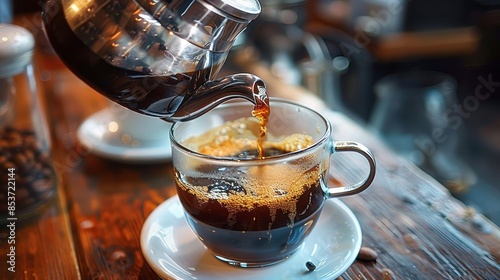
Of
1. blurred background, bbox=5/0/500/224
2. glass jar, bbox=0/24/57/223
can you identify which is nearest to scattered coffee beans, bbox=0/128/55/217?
glass jar, bbox=0/24/57/223

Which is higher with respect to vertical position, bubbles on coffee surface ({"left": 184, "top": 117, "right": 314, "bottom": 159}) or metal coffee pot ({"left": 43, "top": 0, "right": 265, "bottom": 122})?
metal coffee pot ({"left": 43, "top": 0, "right": 265, "bottom": 122})

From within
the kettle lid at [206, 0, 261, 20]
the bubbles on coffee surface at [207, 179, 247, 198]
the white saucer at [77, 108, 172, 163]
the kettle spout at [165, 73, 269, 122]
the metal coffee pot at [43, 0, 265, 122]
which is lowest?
the white saucer at [77, 108, 172, 163]

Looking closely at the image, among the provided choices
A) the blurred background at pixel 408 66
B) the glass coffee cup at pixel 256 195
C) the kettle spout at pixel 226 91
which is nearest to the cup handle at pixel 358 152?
the glass coffee cup at pixel 256 195

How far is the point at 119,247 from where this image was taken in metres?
0.72

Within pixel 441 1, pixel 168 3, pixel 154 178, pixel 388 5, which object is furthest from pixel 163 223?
pixel 441 1

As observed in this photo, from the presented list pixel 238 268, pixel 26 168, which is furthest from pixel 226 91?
pixel 26 168

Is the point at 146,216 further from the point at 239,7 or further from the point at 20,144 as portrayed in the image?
the point at 239,7

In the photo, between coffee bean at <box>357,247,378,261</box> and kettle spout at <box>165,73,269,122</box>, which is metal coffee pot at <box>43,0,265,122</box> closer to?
kettle spout at <box>165,73,269,122</box>

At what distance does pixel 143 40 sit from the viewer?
55 centimetres

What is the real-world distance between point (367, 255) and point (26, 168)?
1.74 ft

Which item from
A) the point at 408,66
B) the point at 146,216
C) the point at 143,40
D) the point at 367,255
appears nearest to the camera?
the point at 143,40

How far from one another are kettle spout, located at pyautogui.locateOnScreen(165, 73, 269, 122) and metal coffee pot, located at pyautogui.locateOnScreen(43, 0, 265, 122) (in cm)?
2

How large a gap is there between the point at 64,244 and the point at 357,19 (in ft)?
6.40

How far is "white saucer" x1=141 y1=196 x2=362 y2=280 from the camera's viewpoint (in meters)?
0.63
